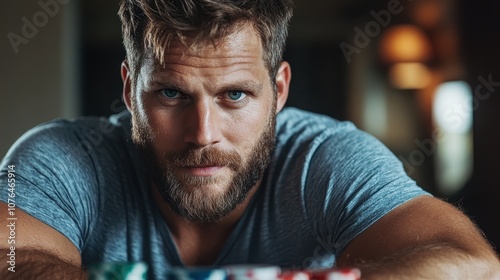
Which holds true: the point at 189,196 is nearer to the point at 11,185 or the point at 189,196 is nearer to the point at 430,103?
the point at 11,185

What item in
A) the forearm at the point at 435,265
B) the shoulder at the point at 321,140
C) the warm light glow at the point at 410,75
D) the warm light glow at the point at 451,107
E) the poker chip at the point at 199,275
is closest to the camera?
the poker chip at the point at 199,275

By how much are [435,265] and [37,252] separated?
85 centimetres

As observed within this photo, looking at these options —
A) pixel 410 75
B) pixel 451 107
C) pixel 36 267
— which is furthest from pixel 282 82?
pixel 410 75

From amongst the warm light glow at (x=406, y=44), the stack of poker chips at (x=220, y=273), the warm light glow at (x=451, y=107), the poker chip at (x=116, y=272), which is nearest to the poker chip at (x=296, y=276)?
the stack of poker chips at (x=220, y=273)

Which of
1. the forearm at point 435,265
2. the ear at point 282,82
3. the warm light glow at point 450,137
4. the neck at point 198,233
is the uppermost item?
the ear at point 282,82

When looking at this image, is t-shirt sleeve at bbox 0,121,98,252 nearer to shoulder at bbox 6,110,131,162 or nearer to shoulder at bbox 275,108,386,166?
shoulder at bbox 6,110,131,162

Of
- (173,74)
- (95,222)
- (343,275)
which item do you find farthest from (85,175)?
(343,275)

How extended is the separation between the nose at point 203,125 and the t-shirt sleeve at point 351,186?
32 cm

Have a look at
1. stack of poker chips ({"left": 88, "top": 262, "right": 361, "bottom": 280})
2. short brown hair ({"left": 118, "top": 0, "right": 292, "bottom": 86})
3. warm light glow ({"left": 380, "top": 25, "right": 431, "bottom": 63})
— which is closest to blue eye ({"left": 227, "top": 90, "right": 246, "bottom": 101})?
short brown hair ({"left": 118, "top": 0, "right": 292, "bottom": 86})

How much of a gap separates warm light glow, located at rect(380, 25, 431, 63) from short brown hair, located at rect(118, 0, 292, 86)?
450 cm

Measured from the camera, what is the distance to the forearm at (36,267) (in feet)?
4.59

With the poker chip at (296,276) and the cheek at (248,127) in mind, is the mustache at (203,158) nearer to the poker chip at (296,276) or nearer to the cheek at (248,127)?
the cheek at (248,127)

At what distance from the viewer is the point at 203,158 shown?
1.65m

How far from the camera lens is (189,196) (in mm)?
1722
